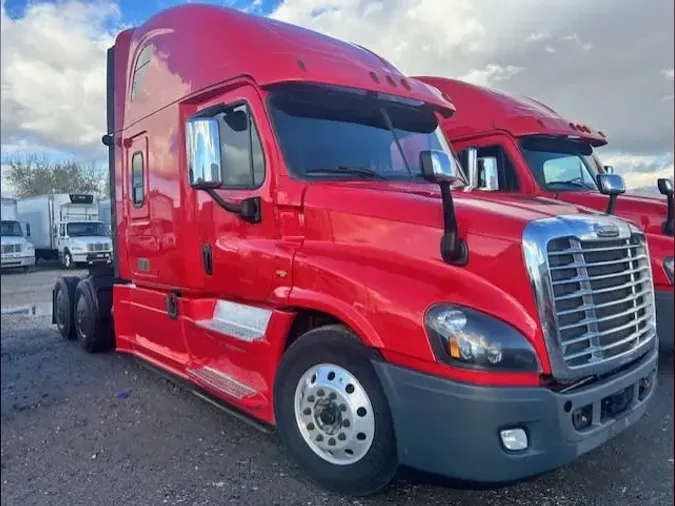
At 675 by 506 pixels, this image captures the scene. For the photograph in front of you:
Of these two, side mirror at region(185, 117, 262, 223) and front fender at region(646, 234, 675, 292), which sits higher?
side mirror at region(185, 117, 262, 223)

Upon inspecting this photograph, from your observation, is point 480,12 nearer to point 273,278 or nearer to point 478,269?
point 478,269

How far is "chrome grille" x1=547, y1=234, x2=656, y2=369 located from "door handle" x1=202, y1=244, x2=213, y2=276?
2.35 m

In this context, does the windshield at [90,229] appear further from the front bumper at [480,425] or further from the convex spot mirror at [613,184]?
the convex spot mirror at [613,184]

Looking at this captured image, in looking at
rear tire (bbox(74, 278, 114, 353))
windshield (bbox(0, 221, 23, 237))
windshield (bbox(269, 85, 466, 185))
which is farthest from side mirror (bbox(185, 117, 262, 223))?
rear tire (bbox(74, 278, 114, 353))

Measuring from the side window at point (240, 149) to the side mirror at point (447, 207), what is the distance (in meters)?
1.27

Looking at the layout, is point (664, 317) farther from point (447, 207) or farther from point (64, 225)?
point (64, 225)

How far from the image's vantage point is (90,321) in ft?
19.1

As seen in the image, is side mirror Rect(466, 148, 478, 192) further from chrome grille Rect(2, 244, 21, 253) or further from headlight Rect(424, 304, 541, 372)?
chrome grille Rect(2, 244, 21, 253)

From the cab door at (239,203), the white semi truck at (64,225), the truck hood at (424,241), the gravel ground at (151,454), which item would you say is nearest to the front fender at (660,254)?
the gravel ground at (151,454)

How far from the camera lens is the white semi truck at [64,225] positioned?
1.89 metres

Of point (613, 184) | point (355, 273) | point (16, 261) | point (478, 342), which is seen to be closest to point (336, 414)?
point (355, 273)

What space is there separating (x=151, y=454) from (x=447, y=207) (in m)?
1.92

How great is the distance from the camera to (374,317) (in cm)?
294

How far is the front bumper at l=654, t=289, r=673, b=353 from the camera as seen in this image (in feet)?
11.1
